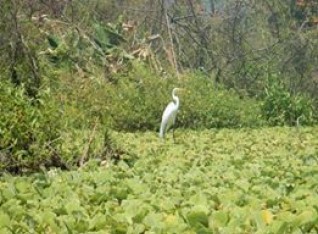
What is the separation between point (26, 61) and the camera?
29.8ft

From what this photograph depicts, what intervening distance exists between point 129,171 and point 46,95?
2432 mm

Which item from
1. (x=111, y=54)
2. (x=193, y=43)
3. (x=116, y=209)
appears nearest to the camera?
(x=116, y=209)

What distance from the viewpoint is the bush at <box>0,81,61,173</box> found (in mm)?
6113

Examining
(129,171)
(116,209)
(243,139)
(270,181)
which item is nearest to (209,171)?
(129,171)

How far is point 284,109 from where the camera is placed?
46.2ft

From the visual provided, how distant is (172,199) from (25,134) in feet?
10.2

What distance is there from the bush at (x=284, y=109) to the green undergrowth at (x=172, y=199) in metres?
8.17

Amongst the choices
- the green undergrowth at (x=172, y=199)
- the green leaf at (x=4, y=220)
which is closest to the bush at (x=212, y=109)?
the green undergrowth at (x=172, y=199)

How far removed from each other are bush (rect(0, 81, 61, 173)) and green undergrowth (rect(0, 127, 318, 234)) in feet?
2.18

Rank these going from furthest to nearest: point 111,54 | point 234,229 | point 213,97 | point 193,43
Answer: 1. point 193,43
2. point 111,54
3. point 213,97
4. point 234,229

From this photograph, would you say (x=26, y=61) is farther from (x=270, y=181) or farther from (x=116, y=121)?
(x=270, y=181)

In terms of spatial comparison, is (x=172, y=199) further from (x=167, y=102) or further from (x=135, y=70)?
(x=135, y=70)

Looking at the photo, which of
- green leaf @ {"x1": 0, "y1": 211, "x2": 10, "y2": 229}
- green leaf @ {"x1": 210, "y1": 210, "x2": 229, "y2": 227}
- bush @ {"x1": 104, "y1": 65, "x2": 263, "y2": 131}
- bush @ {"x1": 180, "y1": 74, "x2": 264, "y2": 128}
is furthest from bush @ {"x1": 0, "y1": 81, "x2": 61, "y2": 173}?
bush @ {"x1": 180, "y1": 74, "x2": 264, "y2": 128}

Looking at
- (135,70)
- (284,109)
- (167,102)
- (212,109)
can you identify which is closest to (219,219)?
(167,102)
